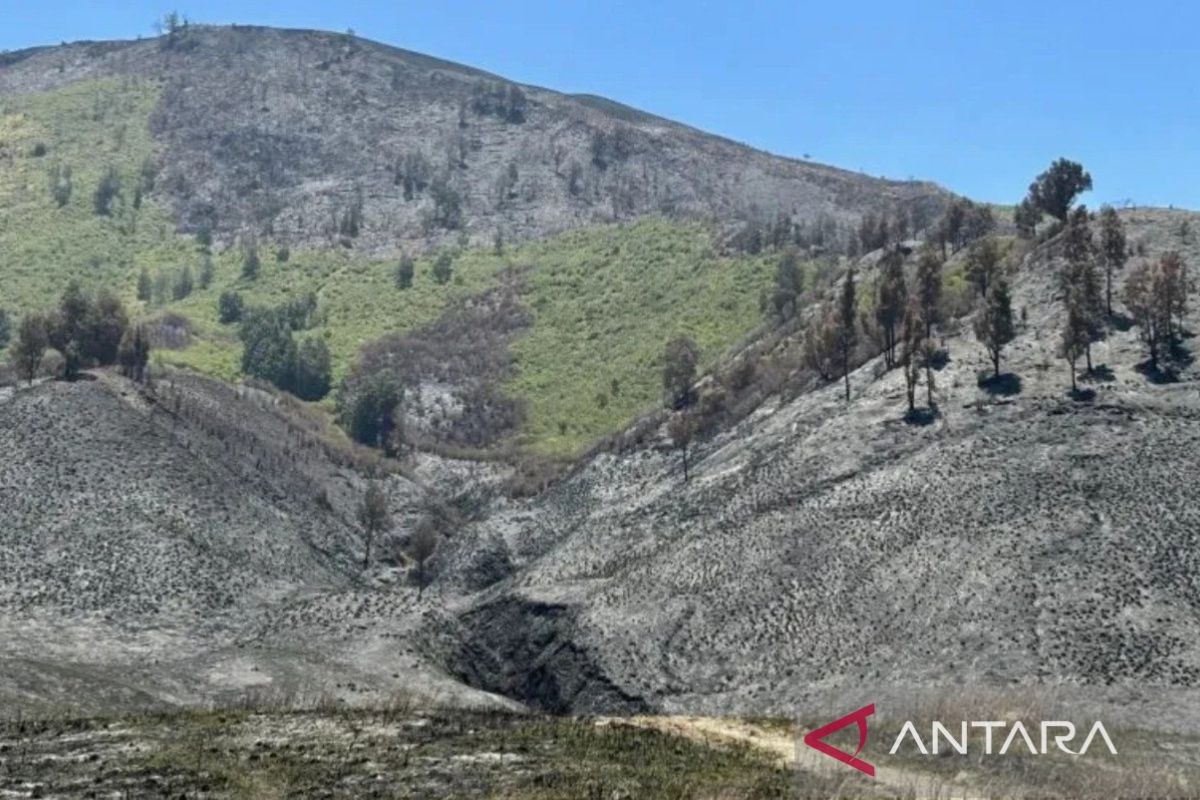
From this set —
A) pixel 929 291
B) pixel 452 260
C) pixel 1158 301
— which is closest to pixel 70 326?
pixel 929 291

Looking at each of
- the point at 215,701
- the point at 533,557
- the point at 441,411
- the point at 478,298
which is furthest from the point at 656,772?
the point at 478,298

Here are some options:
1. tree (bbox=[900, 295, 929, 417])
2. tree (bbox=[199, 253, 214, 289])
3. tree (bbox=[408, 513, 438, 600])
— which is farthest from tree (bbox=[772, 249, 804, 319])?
tree (bbox=[199, 253, 214, 289])

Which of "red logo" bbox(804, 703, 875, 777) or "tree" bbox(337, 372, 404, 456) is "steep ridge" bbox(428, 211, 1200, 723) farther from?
"tree" bbox(337, 372, 404, 456)

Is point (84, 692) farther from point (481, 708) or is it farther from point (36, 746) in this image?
point (481, 708)

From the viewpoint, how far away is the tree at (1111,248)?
8638 cm

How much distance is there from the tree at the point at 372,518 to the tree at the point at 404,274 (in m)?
68.3

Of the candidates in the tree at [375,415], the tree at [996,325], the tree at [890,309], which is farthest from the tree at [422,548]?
the tree at [996,325]

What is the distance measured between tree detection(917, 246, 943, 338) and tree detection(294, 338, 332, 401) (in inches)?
2618

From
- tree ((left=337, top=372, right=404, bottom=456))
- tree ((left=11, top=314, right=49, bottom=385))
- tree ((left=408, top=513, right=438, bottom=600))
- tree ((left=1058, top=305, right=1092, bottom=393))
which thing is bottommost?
tree ((left=408, top=513, right=438, bottom=600))

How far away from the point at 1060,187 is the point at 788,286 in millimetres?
33196

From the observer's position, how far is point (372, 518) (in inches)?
3595

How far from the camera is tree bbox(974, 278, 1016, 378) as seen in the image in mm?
78625

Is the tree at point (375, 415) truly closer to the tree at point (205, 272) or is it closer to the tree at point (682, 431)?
the tree at point (682, 431)

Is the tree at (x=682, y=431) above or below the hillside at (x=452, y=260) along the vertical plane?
below
